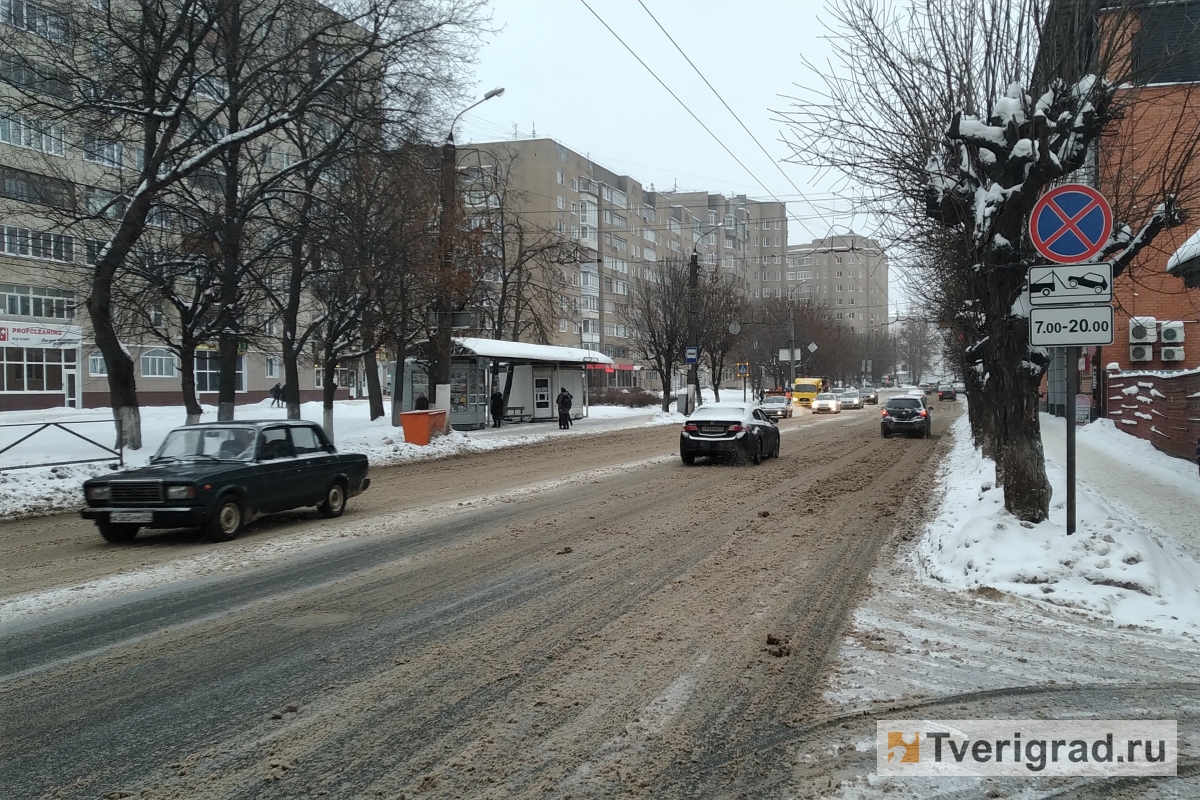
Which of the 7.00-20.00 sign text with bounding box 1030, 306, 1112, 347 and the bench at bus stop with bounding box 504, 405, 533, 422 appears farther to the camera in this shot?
the bench at bus stop with bounding box 504, 405, 533, 422

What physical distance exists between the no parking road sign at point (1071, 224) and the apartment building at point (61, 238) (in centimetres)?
1603

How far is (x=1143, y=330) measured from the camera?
1029 inches

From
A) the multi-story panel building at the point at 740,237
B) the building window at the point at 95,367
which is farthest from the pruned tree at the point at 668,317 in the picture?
the multi-story panel building at the point at 740,237

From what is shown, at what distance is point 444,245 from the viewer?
2502cm

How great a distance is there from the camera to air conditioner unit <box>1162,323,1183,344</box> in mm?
25984

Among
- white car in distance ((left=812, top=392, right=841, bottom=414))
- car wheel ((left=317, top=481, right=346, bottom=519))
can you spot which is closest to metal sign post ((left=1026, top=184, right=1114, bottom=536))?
car wheel ((left=317, top=481, right=346, bottom=519))

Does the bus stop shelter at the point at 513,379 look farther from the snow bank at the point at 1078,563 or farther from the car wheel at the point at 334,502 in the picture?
the snow bank at the point at 1078,563

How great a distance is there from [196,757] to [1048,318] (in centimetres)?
746

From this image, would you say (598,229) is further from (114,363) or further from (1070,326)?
(1070,326)

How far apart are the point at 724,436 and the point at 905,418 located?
12.5 m

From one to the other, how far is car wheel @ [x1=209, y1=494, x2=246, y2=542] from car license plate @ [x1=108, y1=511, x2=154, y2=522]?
0.66m

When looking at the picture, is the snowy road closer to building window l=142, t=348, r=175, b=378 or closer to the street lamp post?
the street lamp post

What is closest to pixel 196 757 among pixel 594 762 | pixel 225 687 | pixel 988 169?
pixel 225 687

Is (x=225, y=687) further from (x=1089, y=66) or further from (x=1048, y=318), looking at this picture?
(x=1089, y=66)
